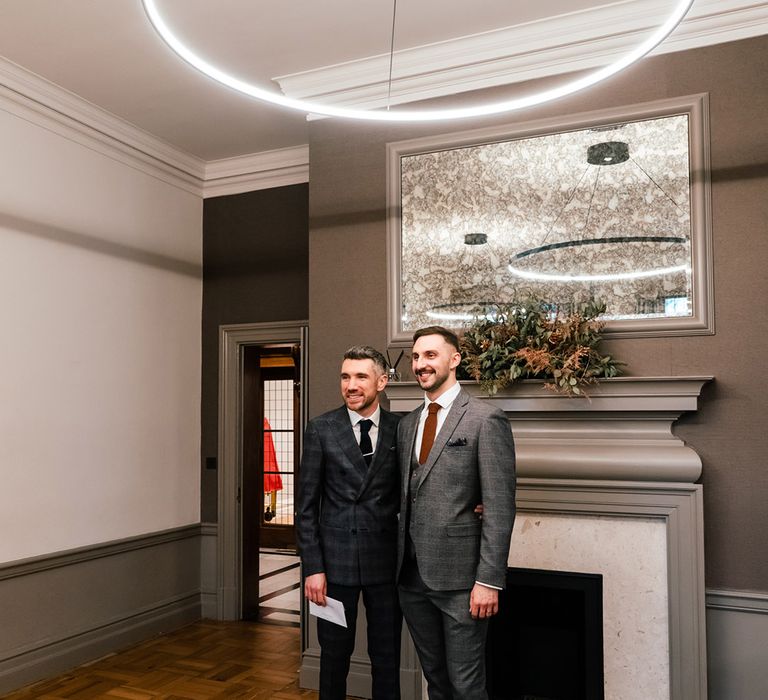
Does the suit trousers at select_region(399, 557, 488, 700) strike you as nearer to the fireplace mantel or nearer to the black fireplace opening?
the black fireplace opening

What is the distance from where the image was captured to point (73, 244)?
4.14 metres

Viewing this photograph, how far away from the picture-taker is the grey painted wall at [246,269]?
4914mm

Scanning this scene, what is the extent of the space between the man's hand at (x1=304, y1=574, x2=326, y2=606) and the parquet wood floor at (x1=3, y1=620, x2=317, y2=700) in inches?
51.6

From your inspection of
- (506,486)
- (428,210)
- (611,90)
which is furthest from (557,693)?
(611,90)

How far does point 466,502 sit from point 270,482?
6.23 metres

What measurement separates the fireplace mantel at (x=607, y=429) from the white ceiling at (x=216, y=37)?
1615 millimetres

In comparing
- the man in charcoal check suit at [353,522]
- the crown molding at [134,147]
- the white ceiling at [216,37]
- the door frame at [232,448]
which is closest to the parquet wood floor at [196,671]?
the door frame at [232,448]

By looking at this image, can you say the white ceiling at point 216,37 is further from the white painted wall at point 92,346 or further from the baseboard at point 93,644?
the baseboard at point 93,644

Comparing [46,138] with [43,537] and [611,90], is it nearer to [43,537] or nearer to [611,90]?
[43,537]

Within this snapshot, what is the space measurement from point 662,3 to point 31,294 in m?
3.37

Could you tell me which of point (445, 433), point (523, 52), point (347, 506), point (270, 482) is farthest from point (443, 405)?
point (270, 482)

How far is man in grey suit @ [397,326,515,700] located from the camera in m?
2.34

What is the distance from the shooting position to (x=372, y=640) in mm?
2656

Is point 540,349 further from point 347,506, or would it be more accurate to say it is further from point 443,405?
point 347,506
